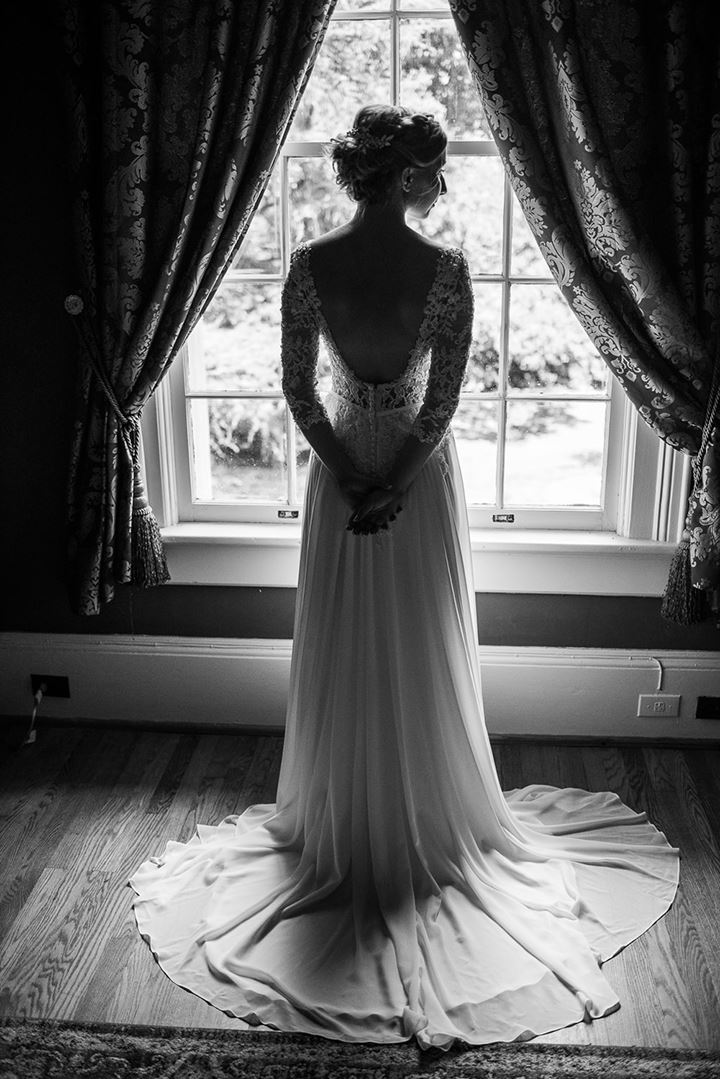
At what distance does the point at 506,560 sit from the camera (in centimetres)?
316

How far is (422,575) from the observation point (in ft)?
8.01

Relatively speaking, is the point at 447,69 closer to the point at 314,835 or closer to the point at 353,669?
the point at 353,669

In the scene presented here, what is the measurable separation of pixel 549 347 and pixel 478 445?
364 millimetres

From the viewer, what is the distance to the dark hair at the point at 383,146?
7.18 ft

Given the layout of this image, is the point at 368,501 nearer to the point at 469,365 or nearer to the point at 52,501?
the point at 469,365

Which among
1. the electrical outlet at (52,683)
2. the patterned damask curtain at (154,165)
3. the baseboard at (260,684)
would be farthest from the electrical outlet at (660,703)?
the electrical outlet at (52,683)

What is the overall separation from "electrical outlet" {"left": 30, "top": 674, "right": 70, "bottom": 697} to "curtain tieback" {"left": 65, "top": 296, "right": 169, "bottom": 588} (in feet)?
1.76

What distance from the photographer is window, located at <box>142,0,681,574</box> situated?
292 centimetres

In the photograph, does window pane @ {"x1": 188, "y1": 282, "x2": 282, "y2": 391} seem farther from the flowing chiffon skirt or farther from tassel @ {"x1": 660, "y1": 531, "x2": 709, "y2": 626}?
tassel @ {"x1": 660, "y1": 531, "x2": 709, "y2": 626}

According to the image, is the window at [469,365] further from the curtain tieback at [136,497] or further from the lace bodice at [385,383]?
the lace bodice at [385,383]

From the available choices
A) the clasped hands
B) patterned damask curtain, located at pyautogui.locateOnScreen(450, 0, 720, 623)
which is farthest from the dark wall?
the clasped hands

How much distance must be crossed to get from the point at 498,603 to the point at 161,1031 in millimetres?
1616

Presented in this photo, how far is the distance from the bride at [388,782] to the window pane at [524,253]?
0.72m

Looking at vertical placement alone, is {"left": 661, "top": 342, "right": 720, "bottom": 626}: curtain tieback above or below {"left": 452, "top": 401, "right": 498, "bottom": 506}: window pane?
below
